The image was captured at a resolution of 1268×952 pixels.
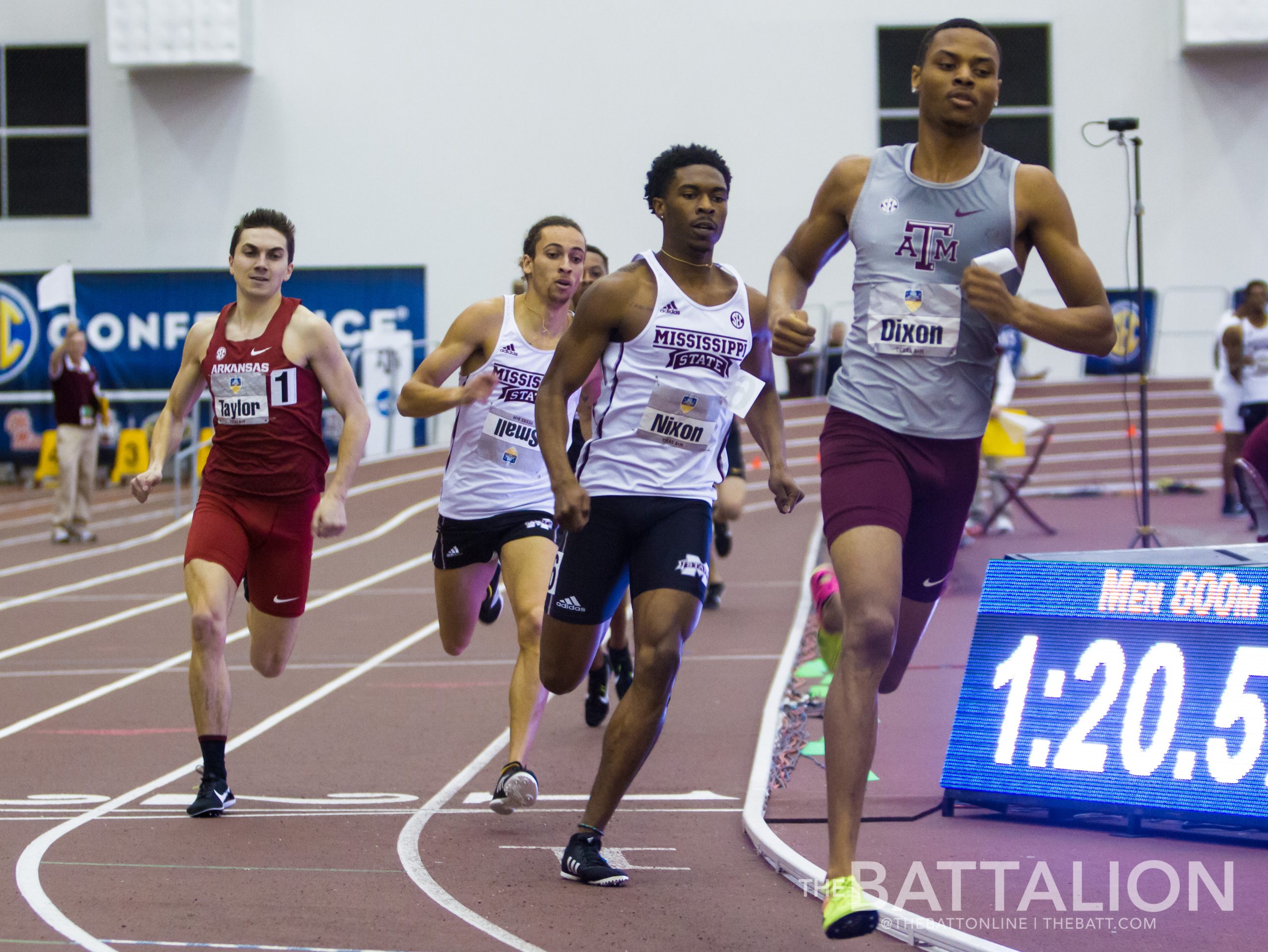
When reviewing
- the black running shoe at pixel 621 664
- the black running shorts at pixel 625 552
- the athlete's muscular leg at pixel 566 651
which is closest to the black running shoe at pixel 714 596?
the black running shoe at pixel 621 664

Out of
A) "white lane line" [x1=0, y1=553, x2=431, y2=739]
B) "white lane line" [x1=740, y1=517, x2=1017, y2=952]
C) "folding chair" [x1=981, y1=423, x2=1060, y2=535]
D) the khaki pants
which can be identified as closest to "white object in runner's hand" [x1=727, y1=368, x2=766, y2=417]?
"white lane line" [x1=740, y1=517, x2=1017, y2=952]

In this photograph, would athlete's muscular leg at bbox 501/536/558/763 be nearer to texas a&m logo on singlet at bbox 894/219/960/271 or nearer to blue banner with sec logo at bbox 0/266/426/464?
texas a&m logo on singlet at bbox 894/219/960/271

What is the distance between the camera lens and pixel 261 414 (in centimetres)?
562

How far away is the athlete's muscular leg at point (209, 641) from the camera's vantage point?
5.40 meters

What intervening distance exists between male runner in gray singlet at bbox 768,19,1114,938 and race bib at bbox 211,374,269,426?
235 cm

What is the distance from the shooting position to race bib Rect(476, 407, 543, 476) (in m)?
5.90

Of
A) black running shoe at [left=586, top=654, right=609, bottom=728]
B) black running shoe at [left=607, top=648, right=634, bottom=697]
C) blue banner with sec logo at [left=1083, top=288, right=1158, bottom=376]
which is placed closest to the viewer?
black running shoe at [left=586, top=654, right=609, bottom=728]

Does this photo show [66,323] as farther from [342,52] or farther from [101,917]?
[101,917]

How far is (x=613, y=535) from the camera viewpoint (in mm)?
4500

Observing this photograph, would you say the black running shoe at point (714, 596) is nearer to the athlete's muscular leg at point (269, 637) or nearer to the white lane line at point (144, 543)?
the white lane line at point (144, 543)

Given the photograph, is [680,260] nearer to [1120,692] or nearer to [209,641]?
[1120,692]

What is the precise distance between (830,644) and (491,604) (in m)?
1.88

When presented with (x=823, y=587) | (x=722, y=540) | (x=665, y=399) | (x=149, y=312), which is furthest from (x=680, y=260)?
(x=149, y=312)

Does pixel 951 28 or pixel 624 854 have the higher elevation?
pixel 951 28
